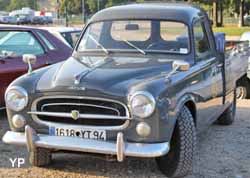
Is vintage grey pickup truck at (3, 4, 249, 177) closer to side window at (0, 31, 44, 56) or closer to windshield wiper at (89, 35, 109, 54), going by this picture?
windshield wiper at (89, 35, 109, 54)

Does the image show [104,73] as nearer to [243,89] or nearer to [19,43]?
[19,43]

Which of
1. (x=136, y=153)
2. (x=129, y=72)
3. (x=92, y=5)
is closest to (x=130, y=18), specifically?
(x=129, y=72)

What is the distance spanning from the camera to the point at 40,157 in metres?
6.09

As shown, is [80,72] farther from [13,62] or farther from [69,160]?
[13,62]

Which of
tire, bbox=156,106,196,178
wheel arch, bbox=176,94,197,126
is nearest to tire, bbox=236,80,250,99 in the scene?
wheel arch, bbox=176,94,197,126

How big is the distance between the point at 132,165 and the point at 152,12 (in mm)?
1951

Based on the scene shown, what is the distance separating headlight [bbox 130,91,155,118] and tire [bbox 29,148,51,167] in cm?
138

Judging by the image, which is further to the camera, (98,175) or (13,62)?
(13,62)

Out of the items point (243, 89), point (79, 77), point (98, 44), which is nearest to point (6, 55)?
point (98, 44)

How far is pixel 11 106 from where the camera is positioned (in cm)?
562

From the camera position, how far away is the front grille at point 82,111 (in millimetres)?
5219

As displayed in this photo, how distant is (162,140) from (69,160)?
5.36ft

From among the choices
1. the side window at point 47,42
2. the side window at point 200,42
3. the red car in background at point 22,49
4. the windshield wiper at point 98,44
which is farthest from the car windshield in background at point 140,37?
the side window at point 47,42

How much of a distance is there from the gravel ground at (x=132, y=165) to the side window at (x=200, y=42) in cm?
121
